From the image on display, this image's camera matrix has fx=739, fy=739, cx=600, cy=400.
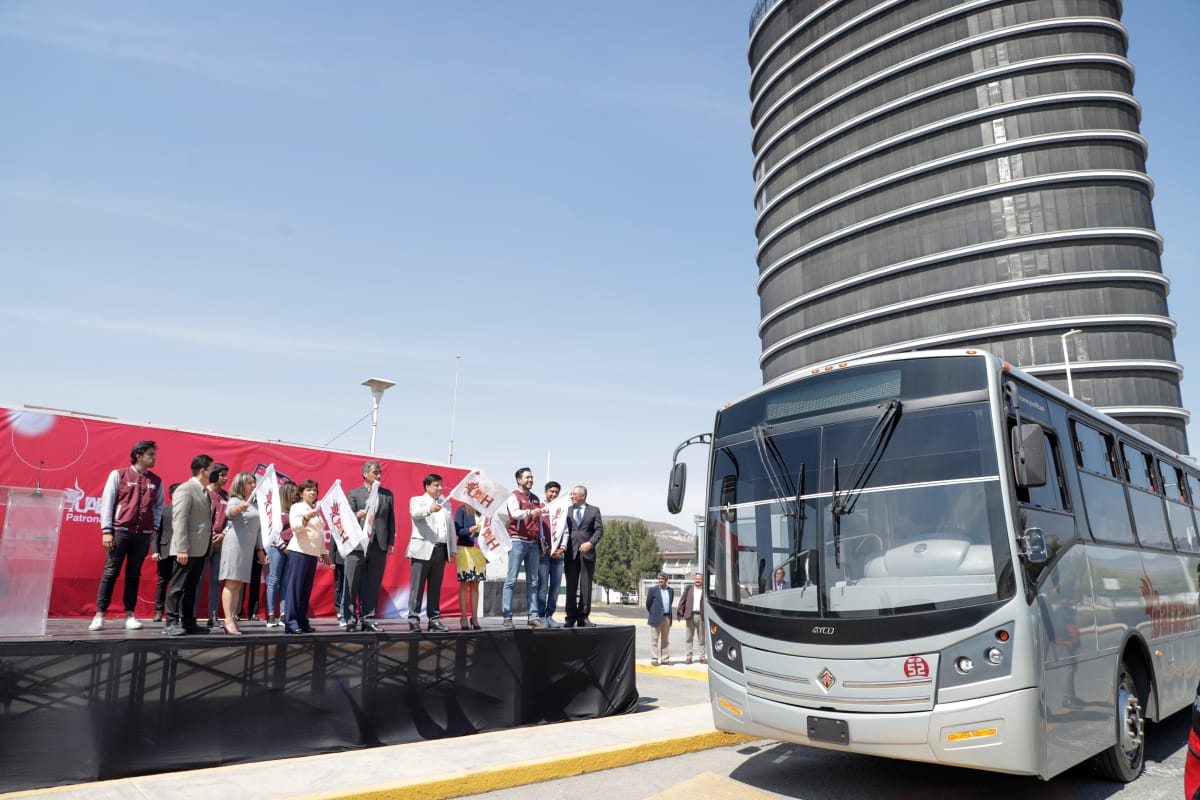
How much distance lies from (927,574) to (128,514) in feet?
25.5

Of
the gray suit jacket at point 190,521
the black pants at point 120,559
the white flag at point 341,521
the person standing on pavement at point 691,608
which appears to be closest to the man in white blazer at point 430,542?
the white flag at point 341,521

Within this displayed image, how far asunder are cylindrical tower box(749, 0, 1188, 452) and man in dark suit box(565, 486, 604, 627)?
2151 inches

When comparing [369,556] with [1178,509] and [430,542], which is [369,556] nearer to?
[430,542]

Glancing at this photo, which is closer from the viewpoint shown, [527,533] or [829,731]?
[829,731]

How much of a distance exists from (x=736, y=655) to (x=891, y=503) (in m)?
1.79

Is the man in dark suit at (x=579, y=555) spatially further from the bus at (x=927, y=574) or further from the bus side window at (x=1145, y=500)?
the bus side window at (x=1145, y=500)

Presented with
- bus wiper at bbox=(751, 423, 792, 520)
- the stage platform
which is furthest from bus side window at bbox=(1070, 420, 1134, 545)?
the stage platform

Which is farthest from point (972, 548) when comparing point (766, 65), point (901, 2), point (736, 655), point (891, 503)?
point (766, 65)

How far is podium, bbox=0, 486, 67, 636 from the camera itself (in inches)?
244

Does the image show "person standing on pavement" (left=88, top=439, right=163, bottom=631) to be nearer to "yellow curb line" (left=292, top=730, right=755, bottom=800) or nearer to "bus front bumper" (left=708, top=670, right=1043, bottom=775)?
"yellow curb line" (left=292, top=730, right=755, bottom=800)

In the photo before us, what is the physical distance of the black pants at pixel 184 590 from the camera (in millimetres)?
7410

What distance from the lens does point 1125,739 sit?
20.5 ft

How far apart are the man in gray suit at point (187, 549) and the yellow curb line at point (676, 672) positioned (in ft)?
29.6

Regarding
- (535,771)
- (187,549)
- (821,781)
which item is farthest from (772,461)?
(187,549)
